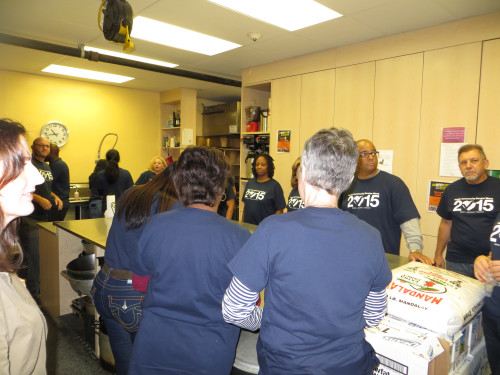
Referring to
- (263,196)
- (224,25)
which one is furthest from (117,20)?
(263,196)

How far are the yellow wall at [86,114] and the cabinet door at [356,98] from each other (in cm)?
425

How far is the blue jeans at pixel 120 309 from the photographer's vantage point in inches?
62.1

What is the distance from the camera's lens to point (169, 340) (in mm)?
1203

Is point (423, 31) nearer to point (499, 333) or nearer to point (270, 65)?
point (270, 65)

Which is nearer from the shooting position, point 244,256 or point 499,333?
point 244,256

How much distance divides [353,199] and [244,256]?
72.0 inches

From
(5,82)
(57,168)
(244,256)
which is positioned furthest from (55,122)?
(244,256)

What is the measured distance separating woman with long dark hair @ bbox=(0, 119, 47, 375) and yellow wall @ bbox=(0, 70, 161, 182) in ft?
17.7

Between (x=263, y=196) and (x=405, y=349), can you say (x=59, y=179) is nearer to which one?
(x=263, y=196)

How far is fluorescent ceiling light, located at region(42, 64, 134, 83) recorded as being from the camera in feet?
16.6

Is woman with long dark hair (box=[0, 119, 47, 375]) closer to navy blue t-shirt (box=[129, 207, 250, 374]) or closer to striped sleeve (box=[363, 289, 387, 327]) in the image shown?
navy blue t-shirt (box=[129, 207, 250, 374])

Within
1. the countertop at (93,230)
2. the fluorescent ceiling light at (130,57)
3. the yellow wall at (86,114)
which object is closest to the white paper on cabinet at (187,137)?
the yellow wall at (86,114)

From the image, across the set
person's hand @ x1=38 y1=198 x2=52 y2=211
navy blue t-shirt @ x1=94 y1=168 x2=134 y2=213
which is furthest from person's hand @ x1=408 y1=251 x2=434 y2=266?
navy blue t-shirt @ x1=94 y1=168 x2=134 y2=213

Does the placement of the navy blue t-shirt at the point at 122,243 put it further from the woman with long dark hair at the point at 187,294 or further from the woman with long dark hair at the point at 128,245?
the woman with long dark hair at the point at 187,294
